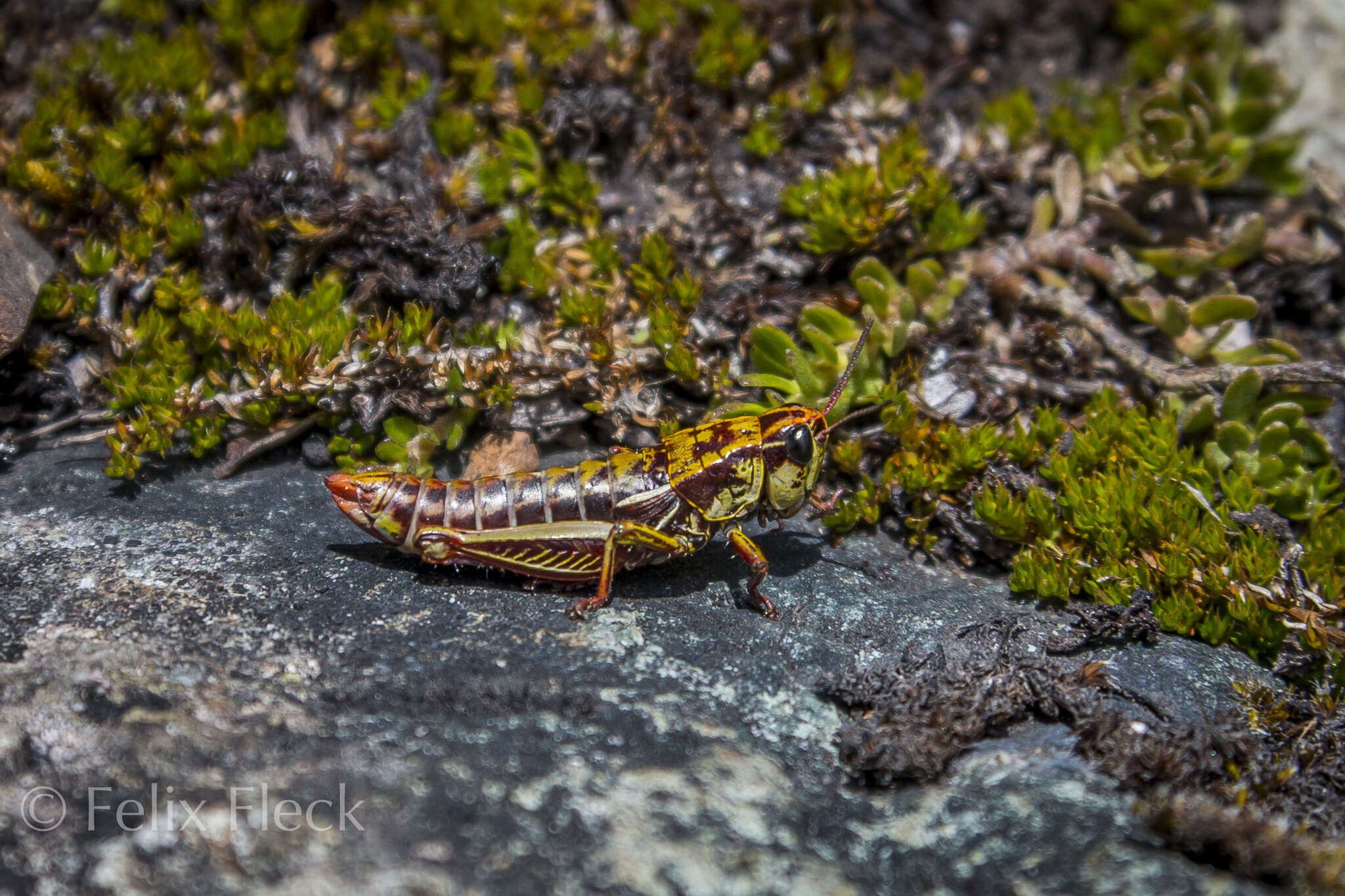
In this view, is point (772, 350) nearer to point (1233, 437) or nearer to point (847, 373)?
point (847, 373)

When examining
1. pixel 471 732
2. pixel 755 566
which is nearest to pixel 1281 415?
pixel 755 566

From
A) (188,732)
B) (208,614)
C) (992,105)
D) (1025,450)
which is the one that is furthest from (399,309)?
(992,105)

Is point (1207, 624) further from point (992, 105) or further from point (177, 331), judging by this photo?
point (177, 331)

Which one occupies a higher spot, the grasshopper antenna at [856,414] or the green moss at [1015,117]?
the green moss at [1015,117]

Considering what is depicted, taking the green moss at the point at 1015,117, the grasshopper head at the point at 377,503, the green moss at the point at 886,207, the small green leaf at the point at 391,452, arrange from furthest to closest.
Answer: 1. the green moss at the point at 1015,117
2. the green moss at the point at 886,207
3. the small green leaf at the point at 391,452
4. the grasshopper head at the point at 377,503

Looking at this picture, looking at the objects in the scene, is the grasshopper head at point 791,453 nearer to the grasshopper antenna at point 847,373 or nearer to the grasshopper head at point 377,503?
the grasshopper antenna at point 847,373

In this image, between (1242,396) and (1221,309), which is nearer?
(1242,396)

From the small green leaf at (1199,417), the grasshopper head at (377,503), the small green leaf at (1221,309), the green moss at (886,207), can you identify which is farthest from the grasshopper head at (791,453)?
the small green leaf at (1221,309)
